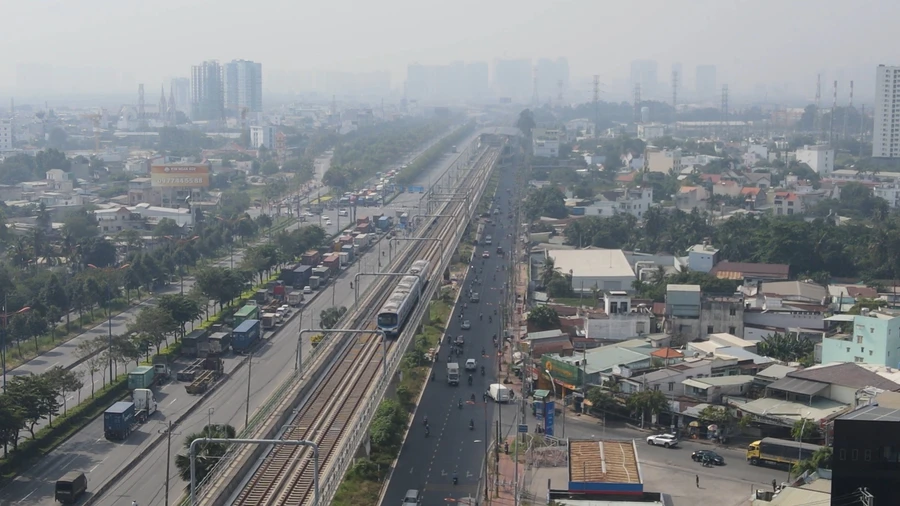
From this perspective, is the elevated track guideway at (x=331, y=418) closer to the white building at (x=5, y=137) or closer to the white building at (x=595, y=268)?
the white building at (x=595, y=268)

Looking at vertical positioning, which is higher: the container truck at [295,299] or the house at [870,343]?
the house at [870,343]

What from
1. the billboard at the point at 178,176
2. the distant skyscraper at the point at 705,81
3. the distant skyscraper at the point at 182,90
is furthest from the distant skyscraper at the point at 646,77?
the billboard at the point at 178,176

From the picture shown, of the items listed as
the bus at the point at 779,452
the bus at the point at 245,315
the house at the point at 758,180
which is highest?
the house at the point at 758,180

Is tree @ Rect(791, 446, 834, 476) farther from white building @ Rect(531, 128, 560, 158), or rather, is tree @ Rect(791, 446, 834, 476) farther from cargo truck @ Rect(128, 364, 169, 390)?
white building @ Rect(531, 128, 560, 158)

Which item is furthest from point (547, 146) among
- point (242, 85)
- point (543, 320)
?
point (242, 85)

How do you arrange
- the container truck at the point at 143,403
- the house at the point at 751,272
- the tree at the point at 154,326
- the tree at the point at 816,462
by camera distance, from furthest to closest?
1. the house at the point at 751,272
2. the tree at the point at 154,326
3. the container truck at the point at 143,403
4. the tree at the point at 816,462

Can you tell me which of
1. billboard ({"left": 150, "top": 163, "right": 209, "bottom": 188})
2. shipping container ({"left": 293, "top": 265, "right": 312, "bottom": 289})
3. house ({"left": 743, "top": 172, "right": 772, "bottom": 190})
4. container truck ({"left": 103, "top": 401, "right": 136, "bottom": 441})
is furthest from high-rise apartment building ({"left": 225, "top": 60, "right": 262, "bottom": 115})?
container truck ({"left": 103, "top": 401, "right": 136, "bottom": 441})

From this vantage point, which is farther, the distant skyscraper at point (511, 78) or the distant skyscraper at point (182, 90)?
the distant skyscraper at point (511, 78)
